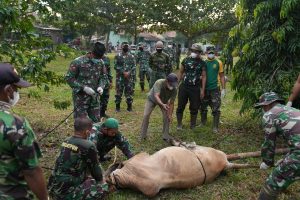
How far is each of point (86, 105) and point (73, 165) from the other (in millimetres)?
2304

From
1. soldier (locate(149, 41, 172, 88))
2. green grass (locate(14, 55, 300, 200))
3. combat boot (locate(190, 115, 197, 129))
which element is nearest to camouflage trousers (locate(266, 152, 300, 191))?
green grass (locate(14, 55, 300, 200))

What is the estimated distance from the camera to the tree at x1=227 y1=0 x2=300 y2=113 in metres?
6.50

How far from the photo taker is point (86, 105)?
6109 mm

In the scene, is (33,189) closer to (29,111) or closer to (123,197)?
(123,197)

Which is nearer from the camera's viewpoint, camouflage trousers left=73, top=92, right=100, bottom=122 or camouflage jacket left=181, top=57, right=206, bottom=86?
camouflage trousers left=73, top=92, right=100, bottom=122

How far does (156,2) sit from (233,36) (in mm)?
13378

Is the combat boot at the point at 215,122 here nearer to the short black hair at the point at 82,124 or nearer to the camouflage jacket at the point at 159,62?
the camouflage jacket at the point at 159,62

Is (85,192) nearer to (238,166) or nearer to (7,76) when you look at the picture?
(7,76)

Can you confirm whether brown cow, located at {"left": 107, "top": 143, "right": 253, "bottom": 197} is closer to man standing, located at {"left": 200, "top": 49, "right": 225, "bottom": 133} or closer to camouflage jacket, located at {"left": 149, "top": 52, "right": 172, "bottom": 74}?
man standing, located at {"left": 200, "top": 49, "right": 225, "bottom": 133}

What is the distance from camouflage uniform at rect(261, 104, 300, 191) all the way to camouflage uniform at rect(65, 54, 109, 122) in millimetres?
3038

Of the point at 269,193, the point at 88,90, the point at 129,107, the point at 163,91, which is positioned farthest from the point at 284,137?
the point at 129,107

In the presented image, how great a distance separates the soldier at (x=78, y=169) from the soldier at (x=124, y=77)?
17.8 feet

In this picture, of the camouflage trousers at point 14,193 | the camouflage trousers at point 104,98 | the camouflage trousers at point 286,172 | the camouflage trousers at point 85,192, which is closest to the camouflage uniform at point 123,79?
the camouflage trousers at point 104,98

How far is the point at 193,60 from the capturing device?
7344 mm
